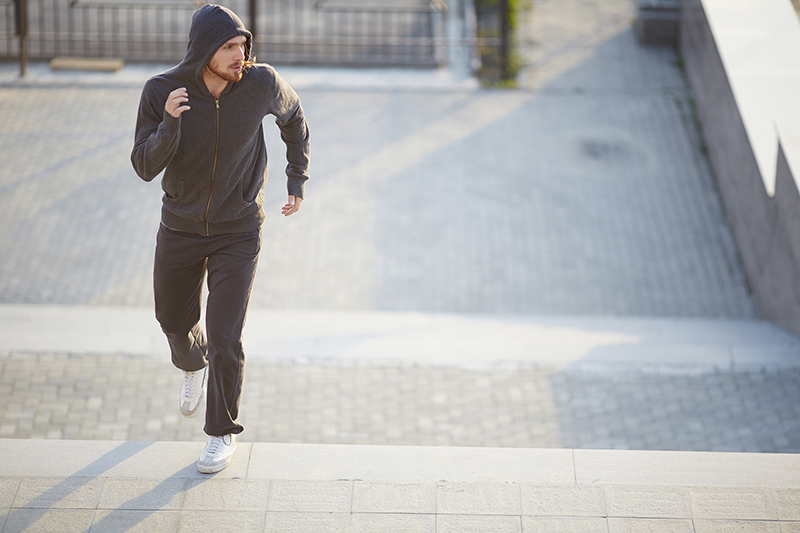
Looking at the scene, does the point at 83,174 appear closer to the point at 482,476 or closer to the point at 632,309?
the point at 632,309

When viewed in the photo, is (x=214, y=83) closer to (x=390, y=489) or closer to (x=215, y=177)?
(x=215, y=177)

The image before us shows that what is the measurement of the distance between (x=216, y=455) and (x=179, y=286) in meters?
0.78

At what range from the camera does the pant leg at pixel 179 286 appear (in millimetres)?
3424

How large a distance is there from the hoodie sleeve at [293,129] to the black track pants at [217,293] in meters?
0.31

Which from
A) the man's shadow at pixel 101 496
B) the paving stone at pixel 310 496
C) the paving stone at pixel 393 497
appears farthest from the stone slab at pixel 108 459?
the paving stone at pixel 393 497

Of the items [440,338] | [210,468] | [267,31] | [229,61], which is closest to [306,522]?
[210,468]

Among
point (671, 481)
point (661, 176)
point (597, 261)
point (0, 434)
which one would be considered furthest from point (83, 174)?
point (671, 481)

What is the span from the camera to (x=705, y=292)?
23.7ft

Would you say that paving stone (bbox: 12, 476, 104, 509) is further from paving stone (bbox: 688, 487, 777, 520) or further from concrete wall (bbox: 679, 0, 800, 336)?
concrete wall (bbox: 679, 0, 800, 336)

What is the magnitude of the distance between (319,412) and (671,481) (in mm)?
2344

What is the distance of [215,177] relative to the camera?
10.7 ft

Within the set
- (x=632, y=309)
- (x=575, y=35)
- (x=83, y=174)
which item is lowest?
(x=632, y=309)

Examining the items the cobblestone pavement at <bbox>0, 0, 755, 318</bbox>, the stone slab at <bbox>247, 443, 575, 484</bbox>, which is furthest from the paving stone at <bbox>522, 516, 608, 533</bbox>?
the cobblestone pavement at <bbox>0, 0, 755, 318</bbox>

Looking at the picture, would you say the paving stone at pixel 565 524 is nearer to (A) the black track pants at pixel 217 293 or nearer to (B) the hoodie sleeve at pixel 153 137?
(A) the black track pants at pixel 217 293
